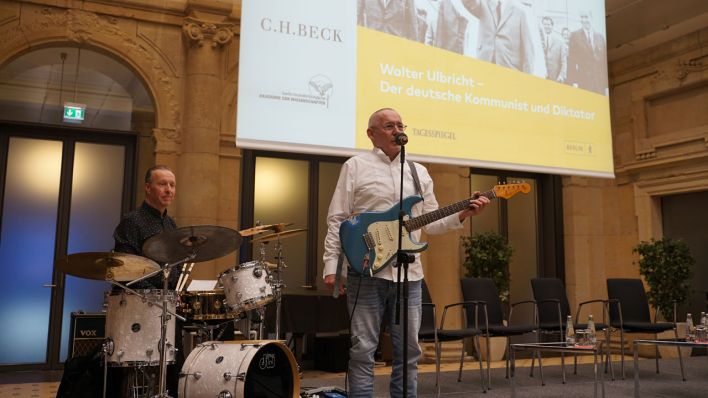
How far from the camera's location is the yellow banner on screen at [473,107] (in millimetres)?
4918

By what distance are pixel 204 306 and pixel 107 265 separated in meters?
1.00

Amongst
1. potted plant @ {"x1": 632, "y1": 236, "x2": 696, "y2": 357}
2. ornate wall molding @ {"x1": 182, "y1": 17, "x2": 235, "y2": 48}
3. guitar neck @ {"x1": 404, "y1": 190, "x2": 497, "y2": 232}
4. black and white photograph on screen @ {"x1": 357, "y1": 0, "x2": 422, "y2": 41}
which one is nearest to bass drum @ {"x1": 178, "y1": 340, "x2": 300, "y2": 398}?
guitar neck @ {"x1": 404, "y1": 190, "x2": 497, "y2": 232}

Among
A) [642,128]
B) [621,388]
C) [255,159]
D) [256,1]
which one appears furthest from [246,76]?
[642,128]

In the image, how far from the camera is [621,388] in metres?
5.21

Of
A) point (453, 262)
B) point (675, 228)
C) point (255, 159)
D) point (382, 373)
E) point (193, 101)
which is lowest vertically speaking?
point (382, 373)

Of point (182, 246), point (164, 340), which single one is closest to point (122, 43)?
point (182, 246)

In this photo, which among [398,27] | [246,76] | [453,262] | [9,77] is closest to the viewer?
[246,76]

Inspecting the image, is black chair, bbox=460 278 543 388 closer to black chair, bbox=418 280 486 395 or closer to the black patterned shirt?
black chair, bbox=418 280 486 395

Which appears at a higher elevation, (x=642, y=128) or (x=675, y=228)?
(x=642, y=128)

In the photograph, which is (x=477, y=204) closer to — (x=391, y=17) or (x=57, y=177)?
(x=391, y=17)

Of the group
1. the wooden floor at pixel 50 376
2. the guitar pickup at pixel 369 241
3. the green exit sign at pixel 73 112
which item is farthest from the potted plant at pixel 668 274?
the green exit sign at pixel 73 112

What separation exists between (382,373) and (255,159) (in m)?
2.89

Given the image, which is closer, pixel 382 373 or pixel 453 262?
pixel 382 373

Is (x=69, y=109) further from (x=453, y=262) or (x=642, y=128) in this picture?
(x=642, y=128)
